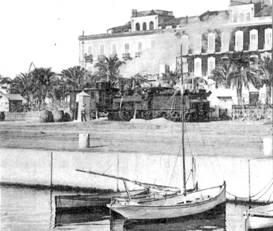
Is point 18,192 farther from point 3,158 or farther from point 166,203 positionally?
point 166,203

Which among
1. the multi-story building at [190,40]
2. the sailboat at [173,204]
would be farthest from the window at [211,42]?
the sailboat at [173,204]

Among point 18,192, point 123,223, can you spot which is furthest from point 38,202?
point 123,223

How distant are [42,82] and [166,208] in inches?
334

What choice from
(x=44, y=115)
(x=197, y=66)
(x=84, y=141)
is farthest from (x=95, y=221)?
(x=44, y=115)

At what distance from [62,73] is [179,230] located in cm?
641

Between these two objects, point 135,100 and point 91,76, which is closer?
point 91,76

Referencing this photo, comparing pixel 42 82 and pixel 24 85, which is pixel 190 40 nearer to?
pixel 42 82

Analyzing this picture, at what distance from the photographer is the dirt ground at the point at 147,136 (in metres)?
14.1

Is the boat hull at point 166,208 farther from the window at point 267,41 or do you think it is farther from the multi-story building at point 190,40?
the window at point 267,41

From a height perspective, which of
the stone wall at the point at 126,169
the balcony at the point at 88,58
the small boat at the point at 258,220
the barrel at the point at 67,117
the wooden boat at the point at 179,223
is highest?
the balcony at the point at 88,58

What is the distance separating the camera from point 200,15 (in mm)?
13117

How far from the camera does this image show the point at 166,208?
11.6 metres

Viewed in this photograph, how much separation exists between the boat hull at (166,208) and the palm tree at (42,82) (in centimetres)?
500

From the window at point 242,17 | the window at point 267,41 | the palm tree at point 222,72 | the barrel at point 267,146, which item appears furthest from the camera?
the palm tree at point 222,72
